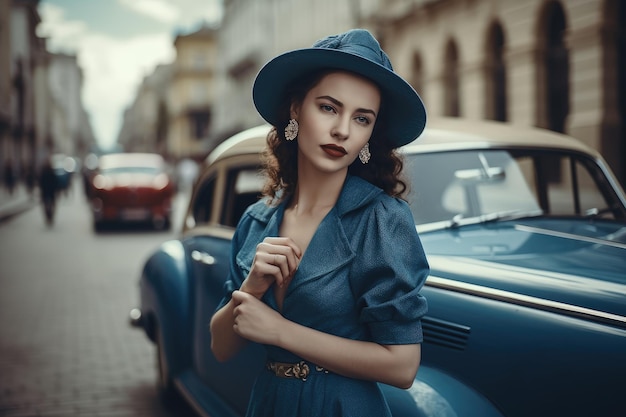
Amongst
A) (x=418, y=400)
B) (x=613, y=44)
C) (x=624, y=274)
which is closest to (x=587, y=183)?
(x=624, y=274)

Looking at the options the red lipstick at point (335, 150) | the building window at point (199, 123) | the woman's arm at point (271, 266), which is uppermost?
the building window at point (199, 123)

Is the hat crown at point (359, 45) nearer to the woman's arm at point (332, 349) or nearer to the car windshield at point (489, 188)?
the woman's arm at point (332, 349)

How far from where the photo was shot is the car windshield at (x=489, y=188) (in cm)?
313

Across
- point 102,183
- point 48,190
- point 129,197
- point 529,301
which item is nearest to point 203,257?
point 529,301

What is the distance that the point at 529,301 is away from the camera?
229 cm

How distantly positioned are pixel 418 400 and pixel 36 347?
195 inches

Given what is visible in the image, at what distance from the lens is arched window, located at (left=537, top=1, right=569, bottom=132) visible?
16.1 meters

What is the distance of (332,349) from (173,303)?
2.50 meters

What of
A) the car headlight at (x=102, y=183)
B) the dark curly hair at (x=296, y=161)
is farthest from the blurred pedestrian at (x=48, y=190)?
the dark curly hair at (x=296, y=161)

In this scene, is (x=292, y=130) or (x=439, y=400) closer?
(x=292, y=130)

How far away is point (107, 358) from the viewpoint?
19.8 feet

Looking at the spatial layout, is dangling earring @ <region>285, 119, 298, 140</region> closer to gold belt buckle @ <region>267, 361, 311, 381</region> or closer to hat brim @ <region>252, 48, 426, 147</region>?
hat brim @ <region>252, 48, 426, 147</region>

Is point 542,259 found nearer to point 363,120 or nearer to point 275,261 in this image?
point 363,120

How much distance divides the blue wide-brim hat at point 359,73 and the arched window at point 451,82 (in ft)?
64.2
